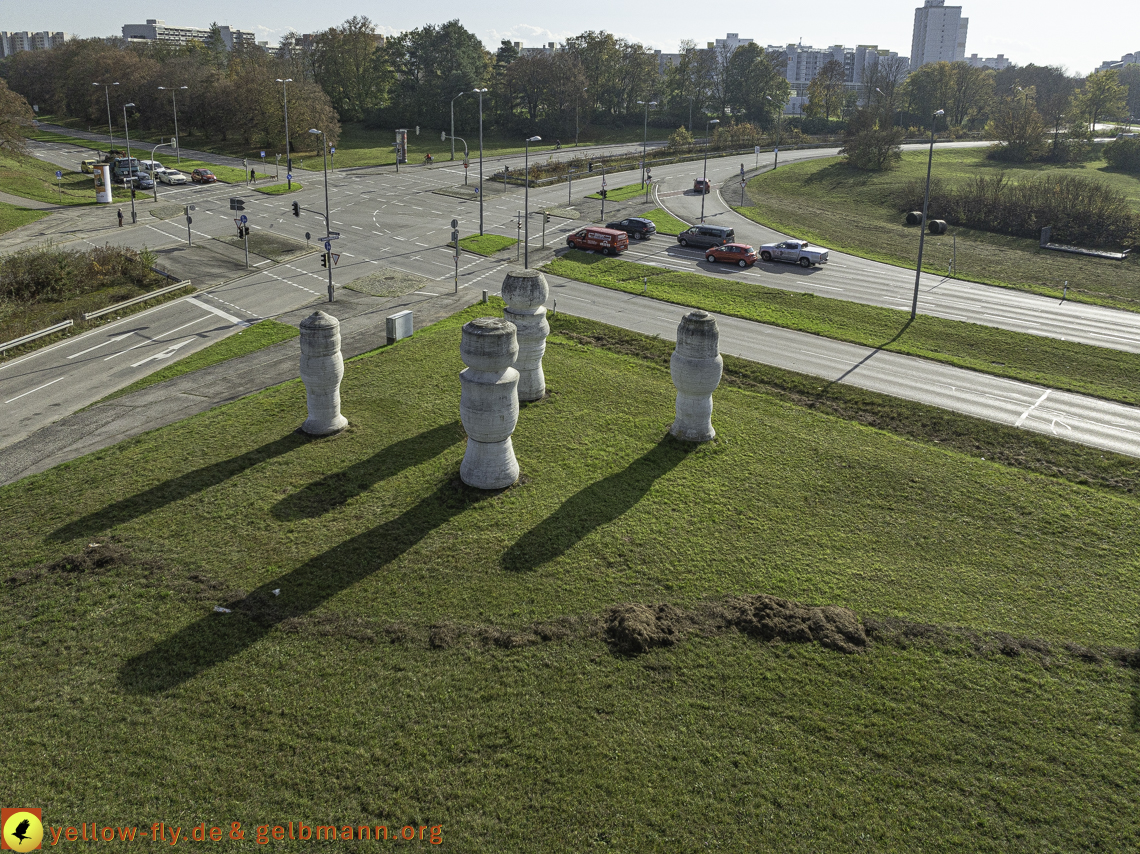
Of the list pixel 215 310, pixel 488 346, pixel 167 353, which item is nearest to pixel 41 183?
pixel 215 310

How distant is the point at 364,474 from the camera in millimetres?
21109

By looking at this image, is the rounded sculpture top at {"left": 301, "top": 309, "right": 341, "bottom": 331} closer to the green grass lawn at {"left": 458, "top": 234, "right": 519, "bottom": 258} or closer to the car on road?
the green grass lawn at {"left": 458, "top": 234, "right": 519, "bottom": 258}

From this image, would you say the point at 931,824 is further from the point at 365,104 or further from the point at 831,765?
the point at 365,104

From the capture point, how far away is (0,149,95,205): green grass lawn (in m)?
64.1

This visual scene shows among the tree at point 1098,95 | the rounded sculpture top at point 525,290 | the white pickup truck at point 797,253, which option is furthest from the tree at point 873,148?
the rounded sculpture top at point 525,290

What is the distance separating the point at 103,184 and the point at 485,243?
3484cm

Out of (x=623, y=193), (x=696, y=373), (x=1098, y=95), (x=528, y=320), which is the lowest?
(x=696, y=373)

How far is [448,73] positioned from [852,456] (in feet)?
335

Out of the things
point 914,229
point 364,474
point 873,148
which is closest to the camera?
point 364,474

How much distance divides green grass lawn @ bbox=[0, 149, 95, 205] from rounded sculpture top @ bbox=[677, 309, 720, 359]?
6064cm

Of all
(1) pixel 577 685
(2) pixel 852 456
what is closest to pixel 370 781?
(1) pixel 577 685

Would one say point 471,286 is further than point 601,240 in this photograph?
No

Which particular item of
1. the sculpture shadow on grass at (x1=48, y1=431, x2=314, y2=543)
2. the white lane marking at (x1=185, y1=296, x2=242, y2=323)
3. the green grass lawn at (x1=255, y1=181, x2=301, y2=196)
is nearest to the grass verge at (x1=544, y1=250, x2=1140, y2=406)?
the white lane marking at (x1=185, y1=296, x2=242, y2=323)

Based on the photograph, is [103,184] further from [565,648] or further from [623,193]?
[565,648]
